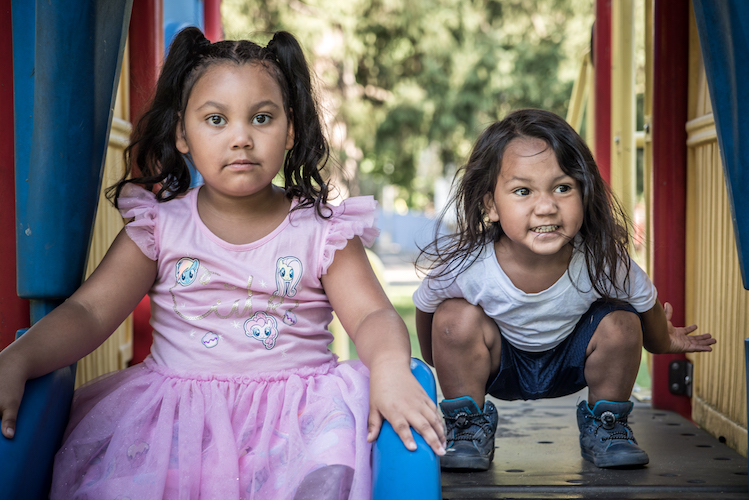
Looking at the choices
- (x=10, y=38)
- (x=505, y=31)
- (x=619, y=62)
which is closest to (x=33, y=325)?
(x=10, y=38)

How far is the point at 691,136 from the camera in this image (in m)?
2.33

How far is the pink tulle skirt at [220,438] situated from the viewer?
1225mm

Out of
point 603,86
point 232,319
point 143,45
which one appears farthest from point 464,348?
point 603,86

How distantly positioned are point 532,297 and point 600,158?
173 centimetres

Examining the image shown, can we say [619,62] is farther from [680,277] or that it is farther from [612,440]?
[612,440]

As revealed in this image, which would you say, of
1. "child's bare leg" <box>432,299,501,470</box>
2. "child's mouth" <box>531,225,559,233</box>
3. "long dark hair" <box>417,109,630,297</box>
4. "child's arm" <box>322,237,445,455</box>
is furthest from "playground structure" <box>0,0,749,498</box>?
"child's bare leg" <box>432,299,501,470</box>

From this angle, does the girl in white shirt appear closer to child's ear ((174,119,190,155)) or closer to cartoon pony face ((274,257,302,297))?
cartoon pony face ((274,257,302,297))

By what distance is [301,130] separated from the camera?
65.1 inches

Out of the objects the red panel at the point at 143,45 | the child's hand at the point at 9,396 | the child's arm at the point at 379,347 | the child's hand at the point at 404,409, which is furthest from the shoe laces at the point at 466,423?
the red panel at the point at 143,45

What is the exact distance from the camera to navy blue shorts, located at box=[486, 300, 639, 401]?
186cm

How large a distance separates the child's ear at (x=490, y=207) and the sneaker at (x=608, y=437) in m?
0.54

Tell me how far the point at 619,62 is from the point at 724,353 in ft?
4.51

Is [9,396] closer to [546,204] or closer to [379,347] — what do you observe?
[379,347]

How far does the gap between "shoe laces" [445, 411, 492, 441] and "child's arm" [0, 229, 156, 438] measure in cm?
81
